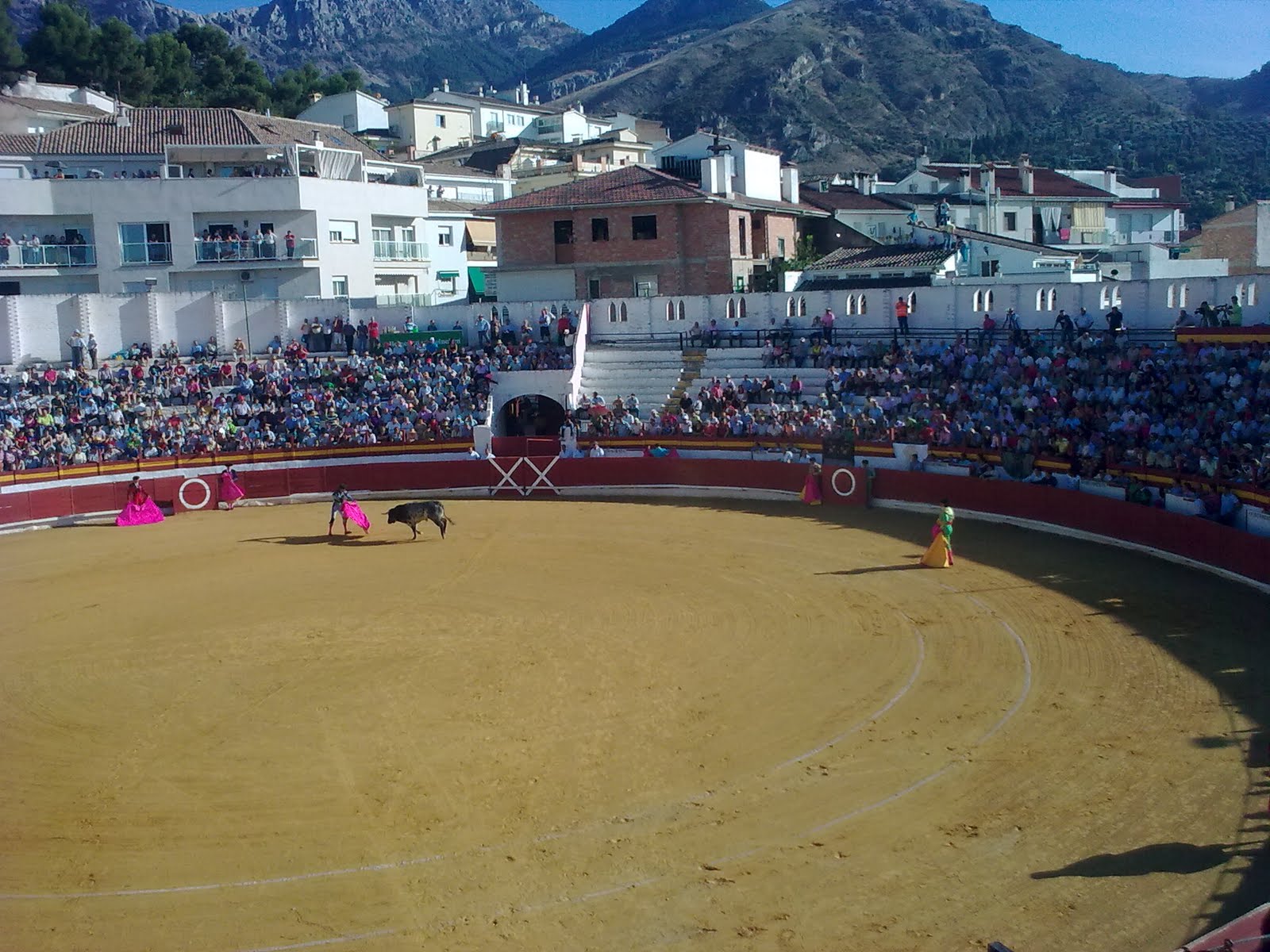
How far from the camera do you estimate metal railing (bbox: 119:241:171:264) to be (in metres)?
46.8

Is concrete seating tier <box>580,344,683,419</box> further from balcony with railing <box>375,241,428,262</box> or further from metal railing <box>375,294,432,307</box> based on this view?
balcony with railing <box>375,241,428,262</box>

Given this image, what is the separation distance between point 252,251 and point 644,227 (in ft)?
50.2

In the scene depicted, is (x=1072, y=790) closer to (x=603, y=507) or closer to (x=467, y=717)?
(x=467, y=717)

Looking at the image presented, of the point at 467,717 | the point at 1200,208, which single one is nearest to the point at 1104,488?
the point at 467,717

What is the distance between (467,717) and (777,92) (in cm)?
15154

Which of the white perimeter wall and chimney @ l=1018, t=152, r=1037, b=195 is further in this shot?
chimney @ l=1018, t=152, r=1037, b=195

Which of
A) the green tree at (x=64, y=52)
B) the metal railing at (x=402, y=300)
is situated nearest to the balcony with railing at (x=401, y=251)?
the metal railing at (x=402, y=300)

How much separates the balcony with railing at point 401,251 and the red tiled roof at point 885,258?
1740 cm

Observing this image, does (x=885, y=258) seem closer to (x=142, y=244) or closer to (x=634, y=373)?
(x=634, y=373)

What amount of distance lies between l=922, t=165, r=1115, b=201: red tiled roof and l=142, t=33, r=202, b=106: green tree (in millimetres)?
52517

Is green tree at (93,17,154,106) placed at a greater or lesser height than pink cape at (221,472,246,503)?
greater

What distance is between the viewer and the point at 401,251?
53.6 metres

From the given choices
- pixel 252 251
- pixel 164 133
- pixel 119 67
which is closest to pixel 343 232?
pixel 252 251

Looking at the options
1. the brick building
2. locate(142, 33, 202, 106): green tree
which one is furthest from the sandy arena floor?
locate(142, 33, 202, 106): green tree
